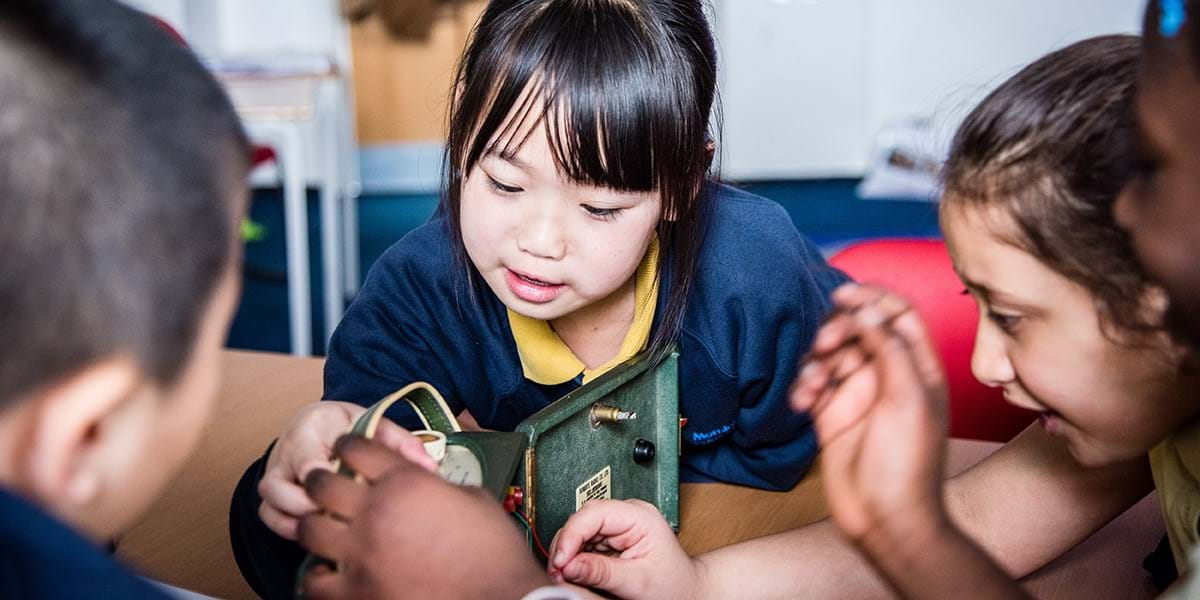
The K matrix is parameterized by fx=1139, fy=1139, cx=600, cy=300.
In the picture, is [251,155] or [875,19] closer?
[251,155]

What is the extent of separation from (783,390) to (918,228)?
116 inches

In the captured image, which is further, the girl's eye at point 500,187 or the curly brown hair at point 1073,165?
the girl's eye at point 500,187

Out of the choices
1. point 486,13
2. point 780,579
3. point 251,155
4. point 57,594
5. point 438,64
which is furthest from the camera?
point 438,64

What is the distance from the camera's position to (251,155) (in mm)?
536

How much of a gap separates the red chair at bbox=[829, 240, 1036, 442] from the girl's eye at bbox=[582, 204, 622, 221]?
0.49 meters

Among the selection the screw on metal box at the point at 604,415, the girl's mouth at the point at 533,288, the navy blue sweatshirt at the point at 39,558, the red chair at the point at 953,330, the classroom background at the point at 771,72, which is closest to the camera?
the navy blue sweatshirt at the point at 39,558

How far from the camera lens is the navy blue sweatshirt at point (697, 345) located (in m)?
0.94

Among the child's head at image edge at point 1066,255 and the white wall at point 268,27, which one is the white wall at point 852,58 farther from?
the child's head at image edge at point 1066,255

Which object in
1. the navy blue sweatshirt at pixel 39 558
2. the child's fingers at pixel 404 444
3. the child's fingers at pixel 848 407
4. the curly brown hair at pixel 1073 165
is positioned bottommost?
the child's fingers at pixel 404 444

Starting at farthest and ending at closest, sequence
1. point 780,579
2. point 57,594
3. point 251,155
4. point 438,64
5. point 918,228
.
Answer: point 438,64 → point 918,228 → point 780,579 → point 251,155 → point 57,594

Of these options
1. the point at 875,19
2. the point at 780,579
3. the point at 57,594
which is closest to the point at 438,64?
the point at 875,19

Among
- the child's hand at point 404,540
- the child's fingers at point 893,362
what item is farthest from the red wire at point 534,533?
the child's fingers at point 893,362

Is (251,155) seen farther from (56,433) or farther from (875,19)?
(875,19)

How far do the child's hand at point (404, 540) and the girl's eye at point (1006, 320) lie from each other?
341mm
